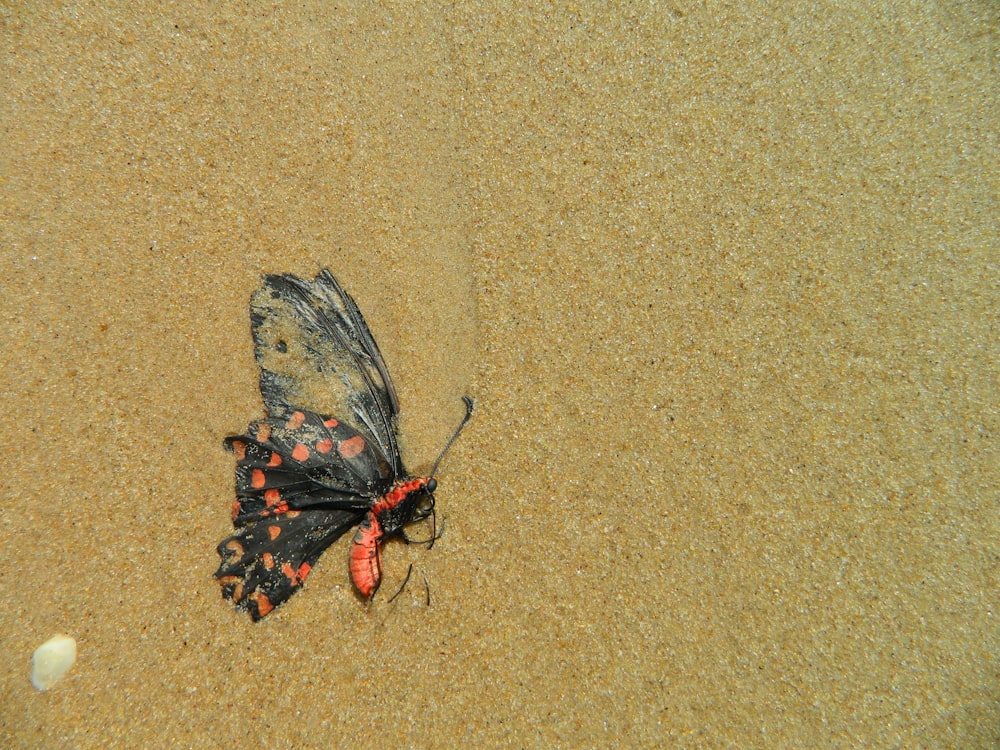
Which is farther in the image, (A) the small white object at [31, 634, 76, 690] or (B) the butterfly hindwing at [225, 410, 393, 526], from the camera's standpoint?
(B) the butterfly hindwing at [225, 410, 393, 526]

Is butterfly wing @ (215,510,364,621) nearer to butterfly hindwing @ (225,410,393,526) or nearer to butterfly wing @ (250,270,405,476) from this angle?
butterfly hindwing @ (225,410,393,526)

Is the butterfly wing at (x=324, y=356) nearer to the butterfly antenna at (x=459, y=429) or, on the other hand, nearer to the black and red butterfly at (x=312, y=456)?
the black and red butterfly at (x=312, y=456)

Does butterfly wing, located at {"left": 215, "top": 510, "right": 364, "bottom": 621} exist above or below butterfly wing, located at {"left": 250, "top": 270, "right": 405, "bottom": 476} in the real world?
below

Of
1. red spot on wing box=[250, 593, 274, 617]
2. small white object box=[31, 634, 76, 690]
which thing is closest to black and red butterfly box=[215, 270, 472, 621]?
red spot on wing box=[250, 593, 274, 617]

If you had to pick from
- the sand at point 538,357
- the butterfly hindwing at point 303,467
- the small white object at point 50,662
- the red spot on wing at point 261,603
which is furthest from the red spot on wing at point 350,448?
the small white object at point 50,662

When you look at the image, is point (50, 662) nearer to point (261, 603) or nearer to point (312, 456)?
point (261, 603)

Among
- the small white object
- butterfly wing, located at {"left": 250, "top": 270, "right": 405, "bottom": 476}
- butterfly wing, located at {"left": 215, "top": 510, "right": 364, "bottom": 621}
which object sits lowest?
the small white object

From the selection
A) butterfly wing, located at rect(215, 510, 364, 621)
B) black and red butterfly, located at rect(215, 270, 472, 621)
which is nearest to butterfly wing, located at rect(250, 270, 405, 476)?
black and red butterfly, located at rect(215, 270, 472, 621)

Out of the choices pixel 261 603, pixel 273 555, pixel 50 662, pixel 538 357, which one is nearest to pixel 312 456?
pixel 273 555
